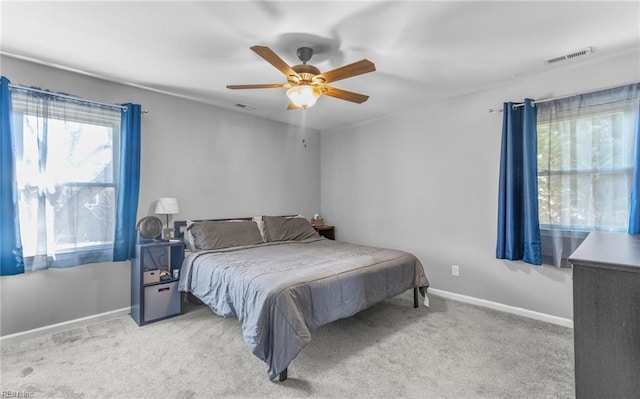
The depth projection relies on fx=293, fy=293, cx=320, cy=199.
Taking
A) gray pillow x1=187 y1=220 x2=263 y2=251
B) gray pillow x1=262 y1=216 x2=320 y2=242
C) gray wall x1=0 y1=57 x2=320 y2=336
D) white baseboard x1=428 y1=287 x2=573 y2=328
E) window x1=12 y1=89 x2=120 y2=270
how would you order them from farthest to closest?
gray pillow x1=262 y1=216 x2=320 y2=242, gray pillow x1=187 y1=220 x2=263 y2=251, white baseboard x1=428 y1=287 x2=573 y2=328, gray wall x1=0 y1=57 x2=320 y2=336, window x1=12 y1=89 x2=120 y2=270

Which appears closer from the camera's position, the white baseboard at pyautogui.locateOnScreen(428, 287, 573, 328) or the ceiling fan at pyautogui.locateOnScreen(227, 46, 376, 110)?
the ceiling fan at pyautogui.locateOnScreen(227, 46, 376, 110)

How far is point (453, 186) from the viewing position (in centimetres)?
362

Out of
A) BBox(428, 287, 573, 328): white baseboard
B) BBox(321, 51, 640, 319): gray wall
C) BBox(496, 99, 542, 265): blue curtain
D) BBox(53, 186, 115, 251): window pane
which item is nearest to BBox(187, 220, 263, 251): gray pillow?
BBox(53, 186, 115, 251): window pane

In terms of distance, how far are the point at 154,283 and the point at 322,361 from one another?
75.8 inches

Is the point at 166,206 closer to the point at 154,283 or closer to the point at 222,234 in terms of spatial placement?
the point at 222,234

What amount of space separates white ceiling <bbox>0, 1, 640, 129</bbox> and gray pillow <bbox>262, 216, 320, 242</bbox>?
1.89 meters

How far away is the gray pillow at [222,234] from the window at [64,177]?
82cm

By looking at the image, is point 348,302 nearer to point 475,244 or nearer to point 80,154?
point 475,244

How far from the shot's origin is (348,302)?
2.48 metres

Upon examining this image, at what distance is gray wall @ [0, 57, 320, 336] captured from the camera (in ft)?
8.76

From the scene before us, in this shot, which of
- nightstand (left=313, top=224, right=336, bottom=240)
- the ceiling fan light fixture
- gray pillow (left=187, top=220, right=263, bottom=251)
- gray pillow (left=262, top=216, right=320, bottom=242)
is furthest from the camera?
nightstand (left=313, top=224, right=336, bottom=240)

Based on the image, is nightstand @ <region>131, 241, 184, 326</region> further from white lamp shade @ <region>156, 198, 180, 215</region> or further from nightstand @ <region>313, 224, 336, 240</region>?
nightstand @ <region>313, 224, 336, 240</region>

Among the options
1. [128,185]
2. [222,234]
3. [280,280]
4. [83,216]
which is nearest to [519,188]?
[280,280]

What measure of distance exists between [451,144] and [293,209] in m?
2.57
